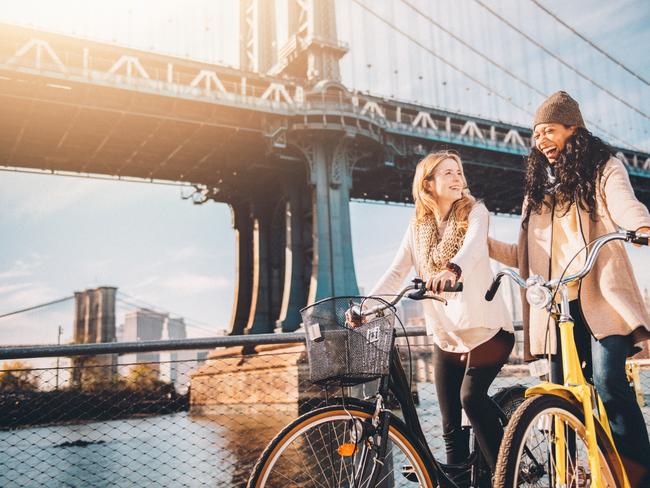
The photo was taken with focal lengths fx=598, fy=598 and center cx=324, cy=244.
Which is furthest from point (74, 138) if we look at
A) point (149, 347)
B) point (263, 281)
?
point (149, 347)

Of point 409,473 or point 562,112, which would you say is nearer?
point 409,473

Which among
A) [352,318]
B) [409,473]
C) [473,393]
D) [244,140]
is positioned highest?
[244,140]

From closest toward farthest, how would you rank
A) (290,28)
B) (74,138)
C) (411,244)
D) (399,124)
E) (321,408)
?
1. (321,408)
2. (411,244)
3. (74,138)
4. (399,124)
5. (290,28)

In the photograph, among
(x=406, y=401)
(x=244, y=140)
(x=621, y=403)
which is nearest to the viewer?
(x=621, y=403)

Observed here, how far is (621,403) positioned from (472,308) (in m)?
0.72

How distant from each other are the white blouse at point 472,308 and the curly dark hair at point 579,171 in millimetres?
353

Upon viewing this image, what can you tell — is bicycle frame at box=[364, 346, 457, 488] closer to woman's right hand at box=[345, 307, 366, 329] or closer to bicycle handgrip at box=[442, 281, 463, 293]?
woman's right hand at box=[345, 307, 366, 329]

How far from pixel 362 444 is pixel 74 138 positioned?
28.4 meters

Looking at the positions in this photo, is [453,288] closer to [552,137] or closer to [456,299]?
[456,299]

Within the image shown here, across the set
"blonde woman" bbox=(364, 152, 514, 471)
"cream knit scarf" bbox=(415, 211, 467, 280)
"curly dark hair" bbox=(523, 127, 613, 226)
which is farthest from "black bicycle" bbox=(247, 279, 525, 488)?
"curly dark hair" bbox=(523, 127, 613, 226)

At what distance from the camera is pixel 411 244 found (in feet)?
10.3

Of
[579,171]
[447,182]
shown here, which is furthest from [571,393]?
[447,182]

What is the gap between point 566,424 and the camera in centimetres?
243

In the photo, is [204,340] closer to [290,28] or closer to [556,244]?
[556,244]
